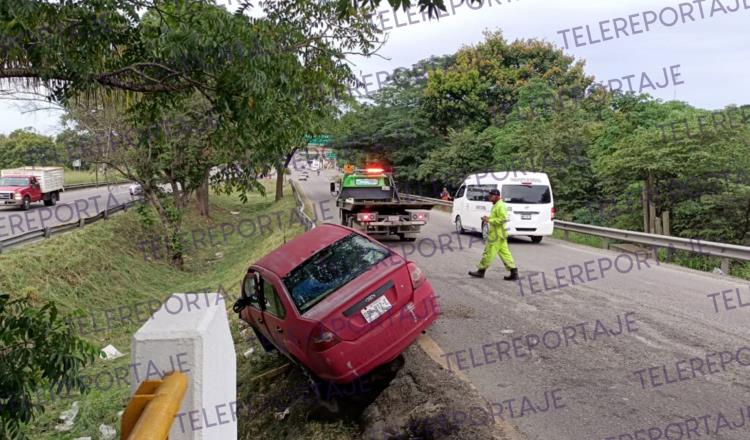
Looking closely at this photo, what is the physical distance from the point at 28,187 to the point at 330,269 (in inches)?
1005

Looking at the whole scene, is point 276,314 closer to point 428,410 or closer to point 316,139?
point 428,410

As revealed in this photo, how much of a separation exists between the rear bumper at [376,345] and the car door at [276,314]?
0.51m

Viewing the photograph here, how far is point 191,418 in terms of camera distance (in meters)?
1.96

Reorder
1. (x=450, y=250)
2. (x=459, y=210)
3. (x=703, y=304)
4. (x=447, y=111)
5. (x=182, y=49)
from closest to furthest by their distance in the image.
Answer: (x=182, y=49)
(x=703, y=304)
(x=450, y=250)
(x=459, y=210)
(x=447, y=111)

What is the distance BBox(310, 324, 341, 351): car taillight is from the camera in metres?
5.15

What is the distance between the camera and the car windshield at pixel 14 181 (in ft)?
85.0

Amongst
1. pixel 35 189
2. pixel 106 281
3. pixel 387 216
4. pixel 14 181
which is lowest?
pixel 106 281

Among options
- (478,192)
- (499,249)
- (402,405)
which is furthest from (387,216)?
(402,405)

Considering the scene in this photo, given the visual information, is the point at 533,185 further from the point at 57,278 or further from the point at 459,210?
the point at 57,278

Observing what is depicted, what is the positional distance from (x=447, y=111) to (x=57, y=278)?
87.6 feet

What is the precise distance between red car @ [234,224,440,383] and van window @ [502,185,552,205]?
9650mm

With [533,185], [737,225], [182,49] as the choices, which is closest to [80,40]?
[182,49]

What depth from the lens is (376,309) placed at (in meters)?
5.43

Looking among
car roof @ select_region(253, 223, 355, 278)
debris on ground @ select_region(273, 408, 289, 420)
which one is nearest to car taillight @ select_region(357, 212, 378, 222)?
car roof @ select_region(253, 223, 355, 278)
